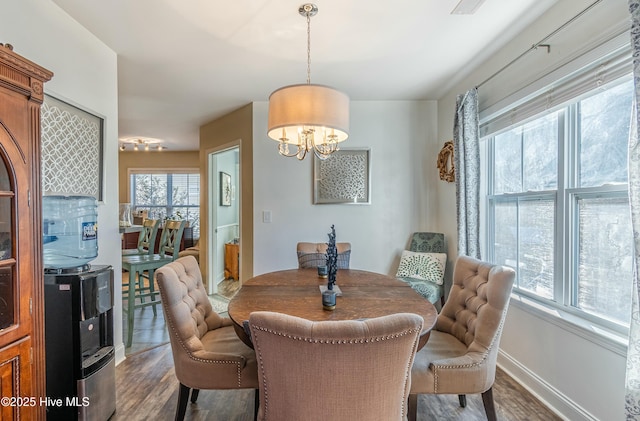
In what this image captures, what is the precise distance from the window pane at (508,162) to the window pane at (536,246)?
0.23m

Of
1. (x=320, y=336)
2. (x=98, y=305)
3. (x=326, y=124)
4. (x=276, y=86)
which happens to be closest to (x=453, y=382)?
(x=320, y=336)

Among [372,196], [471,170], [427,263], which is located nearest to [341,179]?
[372,196]

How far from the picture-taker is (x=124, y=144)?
6074 mm

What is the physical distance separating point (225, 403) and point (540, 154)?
8.88ft

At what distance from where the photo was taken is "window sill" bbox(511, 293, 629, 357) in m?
1.56

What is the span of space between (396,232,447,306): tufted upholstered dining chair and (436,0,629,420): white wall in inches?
27.9

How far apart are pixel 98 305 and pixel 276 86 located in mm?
2393

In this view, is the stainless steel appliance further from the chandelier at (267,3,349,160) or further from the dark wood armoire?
the chandelier at (267,3,349,160)

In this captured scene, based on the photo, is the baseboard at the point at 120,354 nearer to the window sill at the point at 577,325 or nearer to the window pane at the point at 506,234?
the window sill at the point at 577,325

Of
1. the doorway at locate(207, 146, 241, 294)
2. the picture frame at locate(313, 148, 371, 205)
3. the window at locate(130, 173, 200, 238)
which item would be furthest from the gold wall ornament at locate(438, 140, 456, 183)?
the window at locate(130, 173, 200, 238)

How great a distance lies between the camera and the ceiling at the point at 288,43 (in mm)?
1922

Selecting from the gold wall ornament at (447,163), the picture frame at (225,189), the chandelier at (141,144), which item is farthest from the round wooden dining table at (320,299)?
the chandelier at (141,144)

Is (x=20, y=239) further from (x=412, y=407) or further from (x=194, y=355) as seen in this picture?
(x=412, y=407)

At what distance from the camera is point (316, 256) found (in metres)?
2.75
